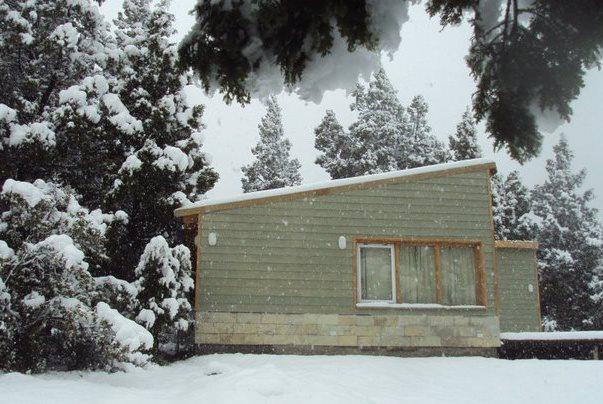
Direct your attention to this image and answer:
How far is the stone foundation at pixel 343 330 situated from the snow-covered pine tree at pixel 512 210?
56.6 ft

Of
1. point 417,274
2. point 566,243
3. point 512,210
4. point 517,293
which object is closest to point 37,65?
point 417,274

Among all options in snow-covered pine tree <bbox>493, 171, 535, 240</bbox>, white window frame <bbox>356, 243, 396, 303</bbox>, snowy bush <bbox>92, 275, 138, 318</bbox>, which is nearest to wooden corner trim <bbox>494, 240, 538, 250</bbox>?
white window frame <bbox>356, 243, 396, 303</bbox>

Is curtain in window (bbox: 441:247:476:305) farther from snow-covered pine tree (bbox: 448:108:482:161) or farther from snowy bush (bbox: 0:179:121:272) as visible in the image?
snow-covered pine tree (bbox: 448:108:482:161)

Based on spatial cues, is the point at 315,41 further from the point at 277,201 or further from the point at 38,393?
the point at 277,201

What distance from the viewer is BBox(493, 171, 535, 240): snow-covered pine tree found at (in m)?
27.7

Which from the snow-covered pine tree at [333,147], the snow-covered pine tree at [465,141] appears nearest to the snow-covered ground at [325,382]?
the snow-covered pine tree at [465,141]

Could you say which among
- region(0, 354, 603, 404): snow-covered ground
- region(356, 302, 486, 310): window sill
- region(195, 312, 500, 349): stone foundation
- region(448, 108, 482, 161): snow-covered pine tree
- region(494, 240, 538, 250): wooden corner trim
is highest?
region(448, 108, 482, 161): snow-covered pine tree

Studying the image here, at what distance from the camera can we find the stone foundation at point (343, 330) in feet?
35.3

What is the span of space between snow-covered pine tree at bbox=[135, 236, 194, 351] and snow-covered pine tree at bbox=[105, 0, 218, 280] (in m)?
1.94

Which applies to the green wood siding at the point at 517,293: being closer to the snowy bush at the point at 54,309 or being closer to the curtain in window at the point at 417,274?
the curtain in window at the point at 417,274

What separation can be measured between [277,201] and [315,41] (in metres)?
8.59

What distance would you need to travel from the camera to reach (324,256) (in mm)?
11195

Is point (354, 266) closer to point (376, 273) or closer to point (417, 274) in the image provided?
point (376, 273)

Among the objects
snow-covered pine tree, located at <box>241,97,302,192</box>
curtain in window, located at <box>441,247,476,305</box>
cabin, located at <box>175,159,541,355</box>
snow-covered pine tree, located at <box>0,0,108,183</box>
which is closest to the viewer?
cabin, located at <box>175,159,541,355</box>
